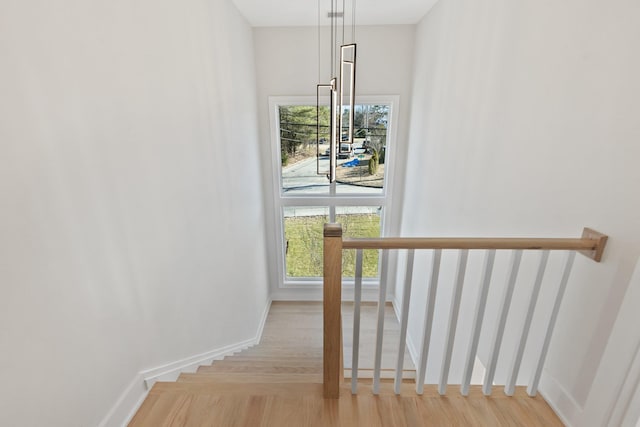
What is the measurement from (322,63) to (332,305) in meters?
3.53

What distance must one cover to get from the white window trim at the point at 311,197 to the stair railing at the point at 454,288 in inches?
124

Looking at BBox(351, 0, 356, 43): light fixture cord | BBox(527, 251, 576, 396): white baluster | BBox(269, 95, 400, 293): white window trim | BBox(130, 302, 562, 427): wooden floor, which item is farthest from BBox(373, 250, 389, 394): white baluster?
BBox(269, 95, 400, 293): white window trim

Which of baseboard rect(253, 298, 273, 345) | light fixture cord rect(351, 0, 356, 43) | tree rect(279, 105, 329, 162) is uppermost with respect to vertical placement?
light fixture cord rect(351, 0, 356, 43)

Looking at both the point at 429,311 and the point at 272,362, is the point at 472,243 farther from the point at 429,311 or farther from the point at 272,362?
the point at 272,362

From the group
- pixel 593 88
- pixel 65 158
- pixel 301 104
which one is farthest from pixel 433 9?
pixel 65 158

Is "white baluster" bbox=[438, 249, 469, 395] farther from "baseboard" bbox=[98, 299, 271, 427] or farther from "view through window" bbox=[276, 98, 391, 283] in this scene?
"view through window" bbox=[276, 98, 391, 283]

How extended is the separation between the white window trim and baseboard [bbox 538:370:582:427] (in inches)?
127

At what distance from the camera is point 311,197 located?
4637 millimetres

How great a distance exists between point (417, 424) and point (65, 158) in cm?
188

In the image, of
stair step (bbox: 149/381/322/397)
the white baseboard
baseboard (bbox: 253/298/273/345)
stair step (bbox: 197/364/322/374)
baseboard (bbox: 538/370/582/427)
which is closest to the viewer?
baseboard (bbox: 538/370/582/427)

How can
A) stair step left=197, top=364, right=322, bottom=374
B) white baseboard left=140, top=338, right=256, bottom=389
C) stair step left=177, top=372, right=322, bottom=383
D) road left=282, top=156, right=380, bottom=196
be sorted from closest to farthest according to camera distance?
white baseboard left=140, top=338, right=256, bottom=389 < stair step left=177, top=372, right=322, bottom=383 < stair step left=197, top=364, right=322, bottom=374 < road left=282, top=156, right=380, bottom=196

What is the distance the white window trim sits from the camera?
4133 mm

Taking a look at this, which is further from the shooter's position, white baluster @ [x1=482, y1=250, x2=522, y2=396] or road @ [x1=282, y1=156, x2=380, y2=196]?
road @ [x1=282, y1=156, x2=380, y2=196]

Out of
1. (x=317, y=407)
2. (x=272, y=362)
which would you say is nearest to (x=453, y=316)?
(x=317, y=407)
